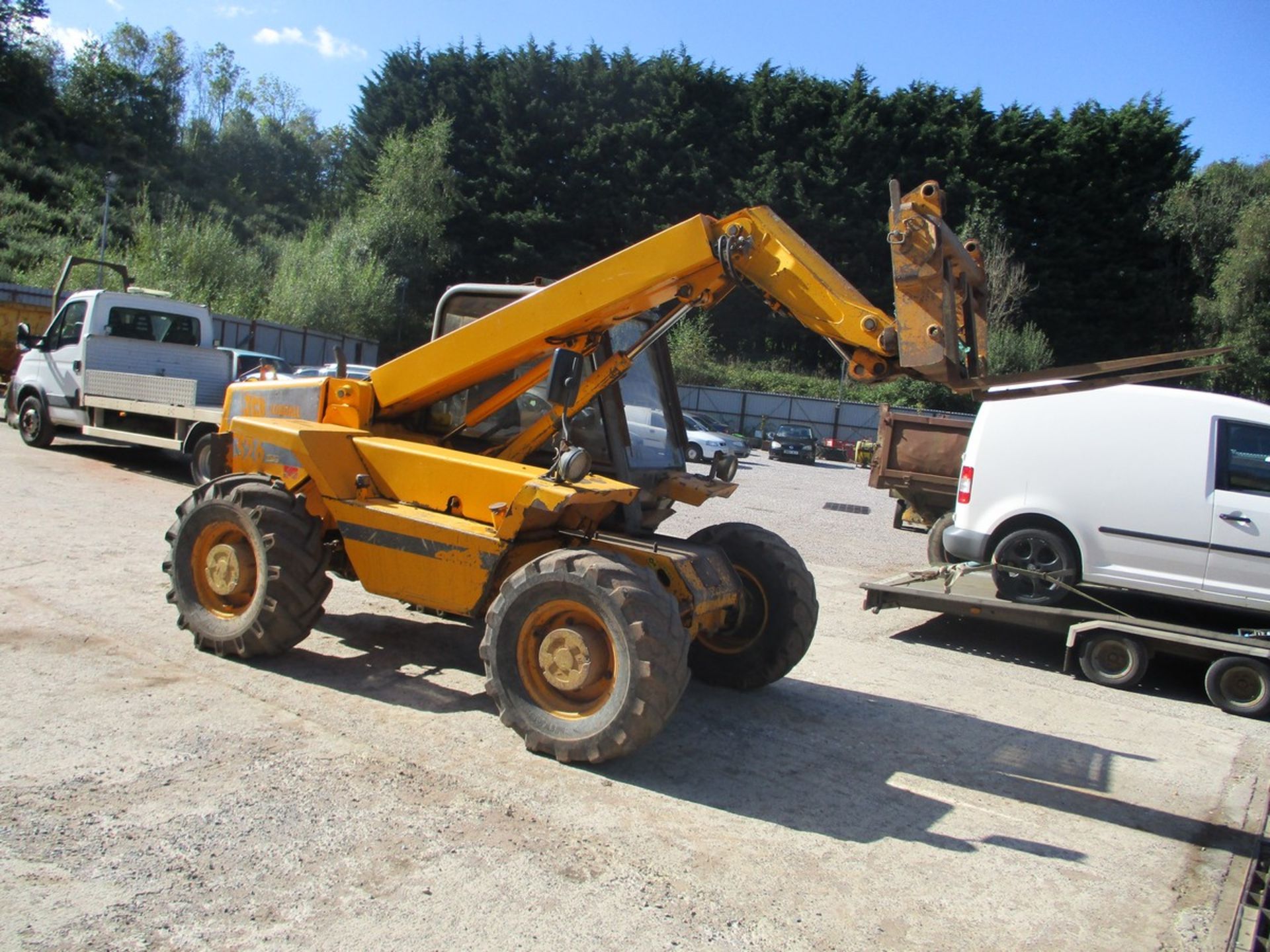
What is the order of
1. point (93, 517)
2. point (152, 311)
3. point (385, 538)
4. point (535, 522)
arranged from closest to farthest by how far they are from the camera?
point (535, 522) < point (385, 538) < point (93, 517) < point (152, 311)

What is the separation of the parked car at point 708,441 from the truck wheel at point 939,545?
14.4 metres

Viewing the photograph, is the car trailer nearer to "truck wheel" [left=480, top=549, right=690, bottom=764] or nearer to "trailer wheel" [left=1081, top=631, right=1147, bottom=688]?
"trailer wheel" [left=1081, top=631, right=1147, bottom=688]

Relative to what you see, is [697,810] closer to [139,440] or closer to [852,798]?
[852,798]

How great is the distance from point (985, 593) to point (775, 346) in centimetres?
4110

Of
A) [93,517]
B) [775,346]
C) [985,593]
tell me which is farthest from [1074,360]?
[93,517]

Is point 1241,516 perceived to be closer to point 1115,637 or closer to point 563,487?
point 1115,637

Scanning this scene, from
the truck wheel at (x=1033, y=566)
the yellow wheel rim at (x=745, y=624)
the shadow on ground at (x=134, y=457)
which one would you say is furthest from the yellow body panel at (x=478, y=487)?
the shadow on ground at (x=134, y=457)

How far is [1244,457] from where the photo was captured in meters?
8.41

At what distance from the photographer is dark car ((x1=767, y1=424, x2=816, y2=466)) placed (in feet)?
105

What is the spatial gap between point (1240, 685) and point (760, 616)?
430 centimetres

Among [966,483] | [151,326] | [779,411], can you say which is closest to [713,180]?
[779,411]

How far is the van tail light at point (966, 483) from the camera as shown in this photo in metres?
9.57

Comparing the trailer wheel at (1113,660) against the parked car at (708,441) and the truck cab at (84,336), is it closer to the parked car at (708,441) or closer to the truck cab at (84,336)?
the truck cab at (84,336)

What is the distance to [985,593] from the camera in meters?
9.50
